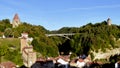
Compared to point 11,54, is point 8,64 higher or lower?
lower

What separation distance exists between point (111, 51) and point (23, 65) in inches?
1596

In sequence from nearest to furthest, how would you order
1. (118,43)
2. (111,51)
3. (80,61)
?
(80,61), (111,51), (118,43)

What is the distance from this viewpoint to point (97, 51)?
83.4 meters

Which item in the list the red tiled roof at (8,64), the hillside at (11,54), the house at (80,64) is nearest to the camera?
the red tiled roof at (8,64)

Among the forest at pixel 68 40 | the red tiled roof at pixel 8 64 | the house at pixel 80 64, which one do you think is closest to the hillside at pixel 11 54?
the forest at pixel 68 40

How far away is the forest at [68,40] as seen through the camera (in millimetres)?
64594

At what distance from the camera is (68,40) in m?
98.3

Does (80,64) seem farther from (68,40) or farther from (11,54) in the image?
(68,40)

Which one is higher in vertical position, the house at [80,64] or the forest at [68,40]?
the forest at [68,40]

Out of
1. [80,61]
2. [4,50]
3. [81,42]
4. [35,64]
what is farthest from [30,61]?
[81,42]

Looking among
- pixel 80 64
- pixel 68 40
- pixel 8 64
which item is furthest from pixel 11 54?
pixel 68 40

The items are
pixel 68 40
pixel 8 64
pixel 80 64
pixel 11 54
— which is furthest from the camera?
pixel 68 40

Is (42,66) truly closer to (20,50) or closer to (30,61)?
(30,61)

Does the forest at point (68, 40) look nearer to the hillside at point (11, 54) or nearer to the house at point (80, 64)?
the hillside at point (11, 54)
